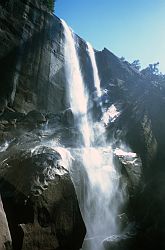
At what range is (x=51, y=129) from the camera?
16656 millimetres

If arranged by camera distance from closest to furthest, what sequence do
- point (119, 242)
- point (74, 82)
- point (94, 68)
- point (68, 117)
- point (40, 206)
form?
point (40, 206)
point (119, 242)
point (68, 117)
point (74, 82)
point (94, 68)

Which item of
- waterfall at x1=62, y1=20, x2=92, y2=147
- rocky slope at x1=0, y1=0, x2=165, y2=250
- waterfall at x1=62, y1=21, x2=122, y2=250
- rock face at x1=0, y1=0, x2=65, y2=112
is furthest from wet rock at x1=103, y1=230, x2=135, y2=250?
rock face at x1=0, y1=0, x2=65, y2=112

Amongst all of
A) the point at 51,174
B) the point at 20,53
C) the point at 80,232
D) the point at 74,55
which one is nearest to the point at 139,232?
the point at 80,232

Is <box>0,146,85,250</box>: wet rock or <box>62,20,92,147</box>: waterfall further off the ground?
<box>62,20,92,147</box>: waterfall

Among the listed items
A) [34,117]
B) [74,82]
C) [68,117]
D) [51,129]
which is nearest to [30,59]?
[74,82]

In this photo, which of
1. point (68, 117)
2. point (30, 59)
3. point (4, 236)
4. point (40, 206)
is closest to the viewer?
point (4, 236)

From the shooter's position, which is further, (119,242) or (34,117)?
(34,117)

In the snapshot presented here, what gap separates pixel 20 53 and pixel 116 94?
8387mm

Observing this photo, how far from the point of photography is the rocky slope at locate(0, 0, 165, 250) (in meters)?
8.53

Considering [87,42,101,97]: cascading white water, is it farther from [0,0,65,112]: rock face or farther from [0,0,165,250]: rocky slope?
[0,0,65,112]: rock face

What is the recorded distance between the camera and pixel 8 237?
5.54 meters

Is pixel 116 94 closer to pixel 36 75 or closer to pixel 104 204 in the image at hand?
→ pixel 36 75

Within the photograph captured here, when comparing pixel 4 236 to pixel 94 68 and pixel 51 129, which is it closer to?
pixel 51 129

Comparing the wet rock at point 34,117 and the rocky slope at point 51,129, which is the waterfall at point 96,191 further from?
the wet rock at point 34,117
